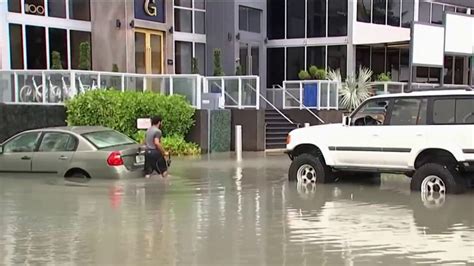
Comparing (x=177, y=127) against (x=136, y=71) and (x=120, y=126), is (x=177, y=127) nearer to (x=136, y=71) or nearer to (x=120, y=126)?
(x=120, y=126)

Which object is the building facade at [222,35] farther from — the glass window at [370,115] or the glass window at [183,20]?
the glass window at [370,115]

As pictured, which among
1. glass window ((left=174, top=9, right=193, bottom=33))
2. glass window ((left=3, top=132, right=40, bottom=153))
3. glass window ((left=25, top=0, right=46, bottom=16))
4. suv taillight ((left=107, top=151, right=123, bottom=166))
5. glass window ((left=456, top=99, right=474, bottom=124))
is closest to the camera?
glass window ((left=456, top=99, right=474, bottom=124))

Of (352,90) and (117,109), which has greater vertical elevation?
(352,90)

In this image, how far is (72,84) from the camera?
1945 cm

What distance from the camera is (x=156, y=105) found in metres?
19.5

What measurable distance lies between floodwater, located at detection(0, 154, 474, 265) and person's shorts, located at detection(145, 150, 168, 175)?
0.38 metres

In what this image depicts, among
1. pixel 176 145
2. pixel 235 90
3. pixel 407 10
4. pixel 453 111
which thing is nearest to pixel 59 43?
pixel 235 90

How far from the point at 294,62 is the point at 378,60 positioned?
4.32 metres

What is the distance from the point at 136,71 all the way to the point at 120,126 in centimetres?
671

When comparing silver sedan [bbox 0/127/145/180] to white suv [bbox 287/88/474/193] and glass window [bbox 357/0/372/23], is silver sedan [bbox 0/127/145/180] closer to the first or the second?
white suv [bbox 287/88/474/193]

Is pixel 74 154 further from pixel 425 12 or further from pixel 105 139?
pixel 425 12

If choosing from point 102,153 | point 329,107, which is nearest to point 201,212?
point 102,153

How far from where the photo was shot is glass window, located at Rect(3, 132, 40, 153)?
1327 cm

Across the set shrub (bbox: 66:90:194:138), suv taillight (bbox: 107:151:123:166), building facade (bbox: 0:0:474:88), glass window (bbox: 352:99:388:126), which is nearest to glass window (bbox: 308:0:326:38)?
building facade (bbox: 0:0:474:88)
